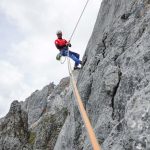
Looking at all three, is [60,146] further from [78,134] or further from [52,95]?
[52,95]

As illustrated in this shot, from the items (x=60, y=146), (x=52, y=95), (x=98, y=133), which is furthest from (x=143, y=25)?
(x=52, y=95)

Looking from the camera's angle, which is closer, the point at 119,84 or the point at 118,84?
the point at 119,84

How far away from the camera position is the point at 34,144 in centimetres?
3609

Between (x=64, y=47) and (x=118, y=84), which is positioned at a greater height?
(x=64, y=47)

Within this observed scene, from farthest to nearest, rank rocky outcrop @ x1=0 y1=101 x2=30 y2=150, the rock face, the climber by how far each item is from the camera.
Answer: rocky outcrop @ x1=0 y1=101 x2=30 y2=150 → the climber → the rock face

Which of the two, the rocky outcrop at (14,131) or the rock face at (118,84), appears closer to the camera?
the rock face at (118,84)

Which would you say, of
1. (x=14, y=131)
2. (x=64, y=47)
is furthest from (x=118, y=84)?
(x=14, y=131)

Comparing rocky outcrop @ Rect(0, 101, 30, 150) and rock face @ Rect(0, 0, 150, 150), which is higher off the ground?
rocky outcrop @ Rect(0, 101, 30, 150)

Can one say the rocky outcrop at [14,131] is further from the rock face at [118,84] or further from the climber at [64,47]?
the rock face at [118,84]

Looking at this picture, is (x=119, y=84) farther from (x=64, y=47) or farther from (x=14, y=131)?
(x=14, y=131)

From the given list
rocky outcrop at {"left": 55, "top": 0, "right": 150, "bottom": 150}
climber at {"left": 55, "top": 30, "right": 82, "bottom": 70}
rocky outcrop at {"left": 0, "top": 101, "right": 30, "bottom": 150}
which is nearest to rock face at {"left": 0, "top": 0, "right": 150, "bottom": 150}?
rocky outcrop at {"left": 55, "top": 0, "right": 150, "bottom": 150}

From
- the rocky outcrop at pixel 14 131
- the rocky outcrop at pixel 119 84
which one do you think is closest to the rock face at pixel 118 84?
the rocky outcrop at pixel 119 84

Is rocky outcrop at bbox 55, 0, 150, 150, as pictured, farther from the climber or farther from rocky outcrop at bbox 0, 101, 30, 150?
rocky outcrop at bbox 0, 101, 30, 150

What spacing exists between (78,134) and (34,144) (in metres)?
20.3
